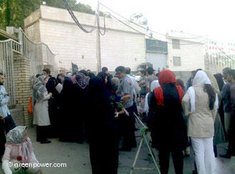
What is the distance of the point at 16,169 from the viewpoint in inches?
122

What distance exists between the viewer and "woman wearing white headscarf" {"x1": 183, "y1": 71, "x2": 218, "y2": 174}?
11.6ft

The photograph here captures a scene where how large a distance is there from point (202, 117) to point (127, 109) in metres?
2.01

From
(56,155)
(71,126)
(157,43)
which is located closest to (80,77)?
(71,126)

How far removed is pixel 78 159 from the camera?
190 inches

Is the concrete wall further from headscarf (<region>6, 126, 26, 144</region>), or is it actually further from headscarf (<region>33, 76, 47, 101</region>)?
headscarf (<region>6, 126, 26, 144</region>)

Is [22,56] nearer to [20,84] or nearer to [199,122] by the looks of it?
[20,84]

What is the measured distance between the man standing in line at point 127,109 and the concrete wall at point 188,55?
878 inches

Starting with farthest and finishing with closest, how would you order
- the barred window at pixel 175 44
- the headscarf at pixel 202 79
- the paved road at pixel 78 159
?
the barred window at pixel 175 44 < the paved road at pixel 78 159 < the headscarf at pixel 202 79

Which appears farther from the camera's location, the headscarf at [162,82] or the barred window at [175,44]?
the barred window at [175,44]

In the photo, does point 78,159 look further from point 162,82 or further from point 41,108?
point 162,82

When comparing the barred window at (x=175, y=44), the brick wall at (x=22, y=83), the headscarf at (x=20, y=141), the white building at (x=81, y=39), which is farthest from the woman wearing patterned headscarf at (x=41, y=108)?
the barred window at (x=175, y=44)

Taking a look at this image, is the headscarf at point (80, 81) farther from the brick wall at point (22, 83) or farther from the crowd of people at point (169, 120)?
the brick wall at point (22, 83)

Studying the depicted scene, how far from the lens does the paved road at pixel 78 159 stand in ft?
13.9

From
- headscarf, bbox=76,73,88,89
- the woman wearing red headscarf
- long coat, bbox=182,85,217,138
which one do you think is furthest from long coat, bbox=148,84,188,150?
headscarf, bbox=76,73,88,89
